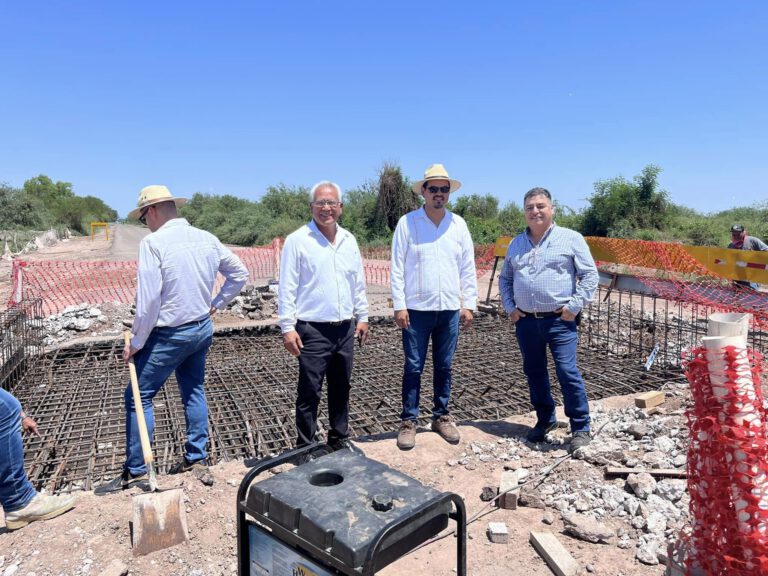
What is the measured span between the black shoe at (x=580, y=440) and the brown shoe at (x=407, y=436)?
1117mm

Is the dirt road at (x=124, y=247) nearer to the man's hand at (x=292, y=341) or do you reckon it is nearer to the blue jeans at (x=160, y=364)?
the blue jeans at (x=160, y=364)

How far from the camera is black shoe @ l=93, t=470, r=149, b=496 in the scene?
332cm

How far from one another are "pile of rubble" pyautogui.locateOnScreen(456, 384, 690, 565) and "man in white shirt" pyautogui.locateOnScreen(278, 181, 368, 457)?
115cm

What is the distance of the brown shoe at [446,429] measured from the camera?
162 inches

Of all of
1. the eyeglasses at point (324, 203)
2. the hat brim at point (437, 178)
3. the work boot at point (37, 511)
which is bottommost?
the work boot at point (37, 511)

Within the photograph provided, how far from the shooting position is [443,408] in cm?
421

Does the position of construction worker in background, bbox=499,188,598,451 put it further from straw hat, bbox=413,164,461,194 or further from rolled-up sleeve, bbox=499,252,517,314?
straw hat, bbox=413,164,461,194

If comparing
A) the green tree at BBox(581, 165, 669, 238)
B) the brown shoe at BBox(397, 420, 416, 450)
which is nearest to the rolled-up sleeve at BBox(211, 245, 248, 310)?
the brown shoe at BBox(397, 420, 416, 450)

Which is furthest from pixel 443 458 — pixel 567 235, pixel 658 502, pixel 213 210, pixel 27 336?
pixel 213 210

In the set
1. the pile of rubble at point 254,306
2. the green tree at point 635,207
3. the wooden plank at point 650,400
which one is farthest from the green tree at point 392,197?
the wooden plank at point 650,400

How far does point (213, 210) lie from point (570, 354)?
179 ft

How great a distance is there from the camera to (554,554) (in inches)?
104

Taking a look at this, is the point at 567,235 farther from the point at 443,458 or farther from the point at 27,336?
the point at 27,336

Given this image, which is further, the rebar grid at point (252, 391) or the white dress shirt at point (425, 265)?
the rebar grid at point (252, 391)
